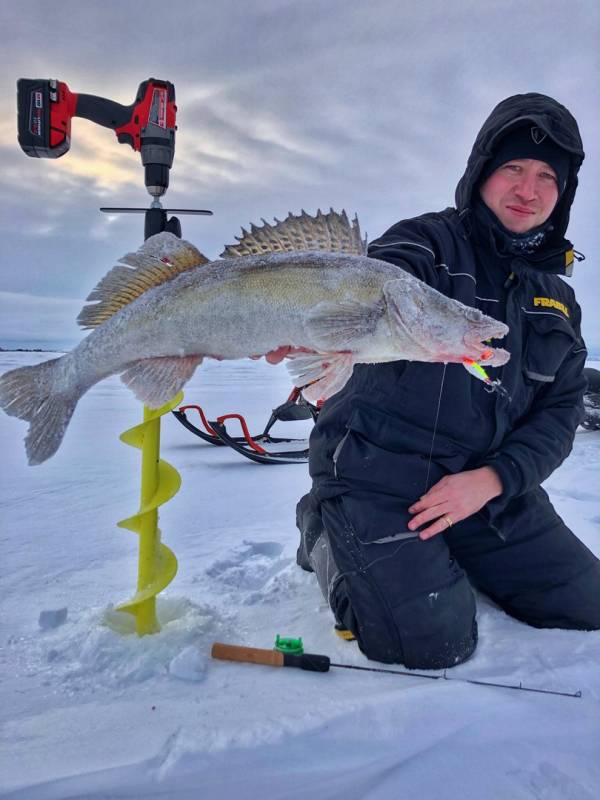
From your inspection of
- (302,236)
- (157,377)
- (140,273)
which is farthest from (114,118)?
(157,377)

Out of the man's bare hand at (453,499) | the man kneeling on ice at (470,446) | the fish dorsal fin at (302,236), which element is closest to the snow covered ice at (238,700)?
the man kneeling on ice at (470,446)

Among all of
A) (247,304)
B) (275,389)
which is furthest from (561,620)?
(275,389)

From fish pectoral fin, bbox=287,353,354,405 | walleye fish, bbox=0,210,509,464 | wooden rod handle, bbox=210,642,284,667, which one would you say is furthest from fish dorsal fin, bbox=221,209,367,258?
wooden rod handle, bbox=210,642,284,667

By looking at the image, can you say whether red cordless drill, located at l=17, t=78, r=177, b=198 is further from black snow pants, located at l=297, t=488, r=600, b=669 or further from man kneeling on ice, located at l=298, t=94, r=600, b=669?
black snow pants, located at l=297, t=488, r=600, b=669

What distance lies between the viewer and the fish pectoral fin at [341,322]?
2029 millimetres

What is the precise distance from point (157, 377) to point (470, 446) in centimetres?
153

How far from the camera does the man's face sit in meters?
2.86

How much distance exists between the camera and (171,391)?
84.4 inches

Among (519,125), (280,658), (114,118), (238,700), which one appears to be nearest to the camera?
(238,700)

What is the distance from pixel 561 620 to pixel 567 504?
2078mm

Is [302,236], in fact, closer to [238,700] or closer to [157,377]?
[157,377]

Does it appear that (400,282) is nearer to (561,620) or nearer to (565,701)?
(565,701)

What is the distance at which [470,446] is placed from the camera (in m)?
2.76

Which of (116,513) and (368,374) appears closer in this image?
(368,374)
